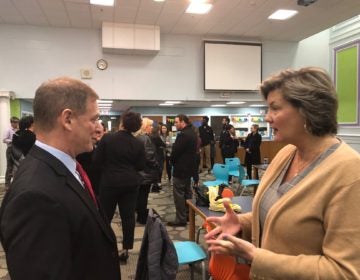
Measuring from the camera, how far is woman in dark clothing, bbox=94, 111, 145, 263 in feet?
10.8

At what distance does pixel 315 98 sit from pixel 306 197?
377 millimetres

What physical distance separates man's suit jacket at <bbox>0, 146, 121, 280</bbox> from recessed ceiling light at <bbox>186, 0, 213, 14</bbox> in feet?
19.3

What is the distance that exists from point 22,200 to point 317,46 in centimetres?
1002

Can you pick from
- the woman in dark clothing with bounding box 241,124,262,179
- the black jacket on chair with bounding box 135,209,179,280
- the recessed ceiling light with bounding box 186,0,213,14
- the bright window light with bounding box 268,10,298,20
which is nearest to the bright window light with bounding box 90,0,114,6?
the recessed ceiling light with bounding box 186,0,213,14

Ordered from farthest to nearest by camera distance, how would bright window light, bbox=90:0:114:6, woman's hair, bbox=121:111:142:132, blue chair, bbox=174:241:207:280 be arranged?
bright window light, bbox=90:0:114:6 → woman's hair, bbox=121:111:142:132 → blue chair, bbox=174:241:207:280

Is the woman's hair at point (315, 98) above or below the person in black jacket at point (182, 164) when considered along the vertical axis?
above

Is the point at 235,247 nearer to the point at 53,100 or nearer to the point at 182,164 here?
the point at 53,100

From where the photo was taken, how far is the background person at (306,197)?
38.9 inches

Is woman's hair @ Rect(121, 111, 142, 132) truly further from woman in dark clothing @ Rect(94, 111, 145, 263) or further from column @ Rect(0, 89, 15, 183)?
column @ Rect(0, 89, 15, 183)

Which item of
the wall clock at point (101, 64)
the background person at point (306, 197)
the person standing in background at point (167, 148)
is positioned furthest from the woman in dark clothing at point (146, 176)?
the wall clock at point (101, 64)

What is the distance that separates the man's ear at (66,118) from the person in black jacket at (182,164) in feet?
11.5

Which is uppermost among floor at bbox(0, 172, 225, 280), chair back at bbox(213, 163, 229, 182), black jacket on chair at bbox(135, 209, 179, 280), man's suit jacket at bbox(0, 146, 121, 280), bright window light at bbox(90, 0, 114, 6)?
bright window light at bbox(90, 0, 114, 6)

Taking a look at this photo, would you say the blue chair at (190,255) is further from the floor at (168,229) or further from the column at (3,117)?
the column at (3,117)

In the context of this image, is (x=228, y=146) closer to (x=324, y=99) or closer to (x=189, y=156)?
(x=189, y=156)
